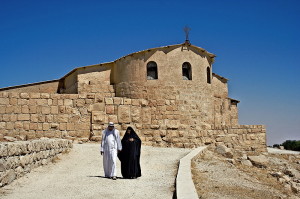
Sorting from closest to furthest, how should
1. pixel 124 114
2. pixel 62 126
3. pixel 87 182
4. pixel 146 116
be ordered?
pixel 87 182 < pixel 62 126 < pixel 124 114 < pixel 146 116

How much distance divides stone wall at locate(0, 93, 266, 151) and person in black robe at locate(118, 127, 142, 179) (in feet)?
20.9

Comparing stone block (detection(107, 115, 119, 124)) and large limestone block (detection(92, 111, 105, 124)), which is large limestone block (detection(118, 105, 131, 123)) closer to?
stone block (detection(107, 115, 119, 124))

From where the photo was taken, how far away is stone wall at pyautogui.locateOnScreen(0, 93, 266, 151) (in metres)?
14.2

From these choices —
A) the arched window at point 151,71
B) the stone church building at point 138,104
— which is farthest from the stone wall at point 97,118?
the arched window at point 151,71

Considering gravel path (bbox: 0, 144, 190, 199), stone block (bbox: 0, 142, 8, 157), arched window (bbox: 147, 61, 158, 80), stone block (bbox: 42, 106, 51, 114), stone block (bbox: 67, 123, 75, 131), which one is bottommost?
gravel path (bbox: 0, 144, 190, 199)

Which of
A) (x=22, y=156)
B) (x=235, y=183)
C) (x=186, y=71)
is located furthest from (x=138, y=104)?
(x=235, y=183)

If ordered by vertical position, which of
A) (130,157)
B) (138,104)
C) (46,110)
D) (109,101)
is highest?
(109,101)

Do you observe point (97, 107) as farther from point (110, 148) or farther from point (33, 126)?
point (110, 148)

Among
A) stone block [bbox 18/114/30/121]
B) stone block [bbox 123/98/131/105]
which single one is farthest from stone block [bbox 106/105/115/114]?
stone block [bbox 18/114/30/121]

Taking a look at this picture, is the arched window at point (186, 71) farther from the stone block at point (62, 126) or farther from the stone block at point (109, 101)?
the stone block at point (62, 126)

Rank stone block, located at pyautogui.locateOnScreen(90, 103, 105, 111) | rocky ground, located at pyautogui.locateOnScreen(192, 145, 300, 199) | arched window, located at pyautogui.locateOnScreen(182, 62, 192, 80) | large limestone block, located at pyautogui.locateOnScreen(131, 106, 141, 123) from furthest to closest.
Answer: arched window, located at pyautogui.locateOnScreen(182, 62, 192, 80)
large limestone block, located at pyautogui.locateOnScreen(131, 106, 141, 123)
stone block, located at pyautogui.locateOnScreen(90, 103, 105, 111)
rocky ground, located at pyautogui.locateOnScreen(192, 145, 300, 199)

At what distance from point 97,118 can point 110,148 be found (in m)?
6.49

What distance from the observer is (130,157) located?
27.1 feet

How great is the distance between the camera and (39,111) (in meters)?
Answer: 14.3
